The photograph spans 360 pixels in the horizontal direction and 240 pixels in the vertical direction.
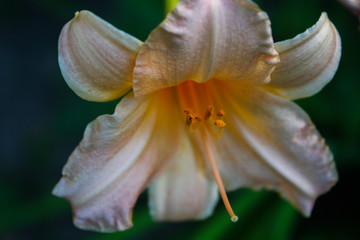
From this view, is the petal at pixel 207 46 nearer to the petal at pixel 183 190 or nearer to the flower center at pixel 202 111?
the flower center at pixel 202 111

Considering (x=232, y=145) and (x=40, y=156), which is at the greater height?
(x=232, y=145)

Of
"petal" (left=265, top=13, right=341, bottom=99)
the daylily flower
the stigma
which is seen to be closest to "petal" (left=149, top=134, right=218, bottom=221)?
the daylily flower

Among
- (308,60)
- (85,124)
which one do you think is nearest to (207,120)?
(308,60)

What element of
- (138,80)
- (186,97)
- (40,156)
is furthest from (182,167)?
(40,156)

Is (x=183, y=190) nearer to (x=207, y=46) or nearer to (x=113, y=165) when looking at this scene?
(x=113, y=165)

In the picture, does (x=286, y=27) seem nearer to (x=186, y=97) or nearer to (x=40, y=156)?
(x=186, y=97)

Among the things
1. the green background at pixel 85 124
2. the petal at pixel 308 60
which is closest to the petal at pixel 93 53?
the petal at pixel 308 60
